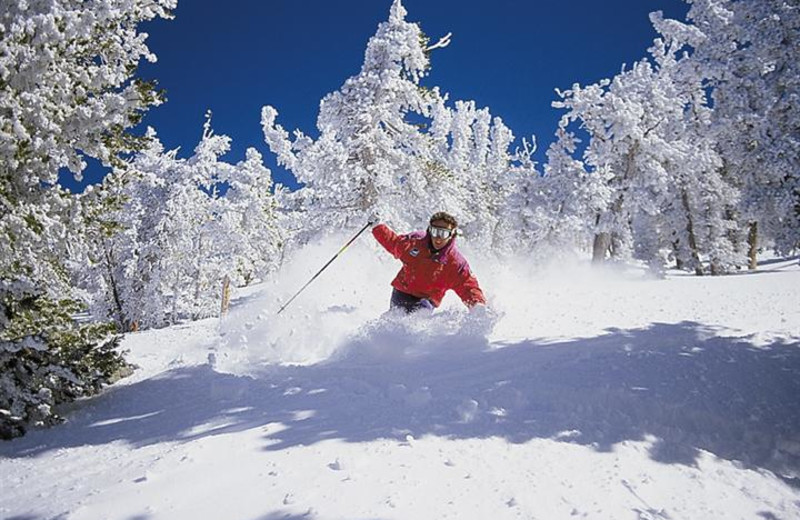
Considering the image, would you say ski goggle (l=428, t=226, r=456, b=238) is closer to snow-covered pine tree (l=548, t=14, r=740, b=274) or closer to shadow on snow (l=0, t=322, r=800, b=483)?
shadow on snow (l=0, t=322, r=800, b=483)

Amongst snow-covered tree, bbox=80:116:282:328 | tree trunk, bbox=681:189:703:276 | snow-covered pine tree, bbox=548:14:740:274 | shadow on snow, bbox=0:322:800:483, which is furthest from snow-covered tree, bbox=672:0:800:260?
tree trunk, bbox=681:189:703:276

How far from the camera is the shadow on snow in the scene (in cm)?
392

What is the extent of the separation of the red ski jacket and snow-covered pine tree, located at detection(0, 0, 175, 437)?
433cm

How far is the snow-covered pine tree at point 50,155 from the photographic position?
16.1ft

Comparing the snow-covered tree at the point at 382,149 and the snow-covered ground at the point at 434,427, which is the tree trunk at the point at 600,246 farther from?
the snow-covered ground at the point at 434,427

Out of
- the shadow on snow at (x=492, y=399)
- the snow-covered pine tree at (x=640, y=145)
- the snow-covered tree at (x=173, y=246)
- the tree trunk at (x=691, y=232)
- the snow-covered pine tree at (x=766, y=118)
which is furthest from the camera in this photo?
the tree trunk at (x=691, y=232)

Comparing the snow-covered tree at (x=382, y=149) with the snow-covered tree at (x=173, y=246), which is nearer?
the snow-covered tree at (x=382, y=149)

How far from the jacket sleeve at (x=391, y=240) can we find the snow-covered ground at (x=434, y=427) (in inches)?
56.9

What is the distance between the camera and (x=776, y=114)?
7.12 m

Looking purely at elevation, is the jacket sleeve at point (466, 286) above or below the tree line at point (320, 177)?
below

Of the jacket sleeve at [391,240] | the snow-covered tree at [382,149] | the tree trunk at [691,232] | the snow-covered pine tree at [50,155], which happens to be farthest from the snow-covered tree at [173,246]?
the tree trunk at [691,232]

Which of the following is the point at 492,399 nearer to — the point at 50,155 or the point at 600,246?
the point at 50,155

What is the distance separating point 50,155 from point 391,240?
16.0 ft

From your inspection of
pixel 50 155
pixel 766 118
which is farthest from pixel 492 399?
pixel 766 118
